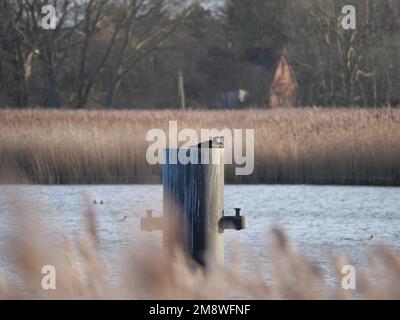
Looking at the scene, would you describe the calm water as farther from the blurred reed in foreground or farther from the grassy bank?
the blurred reed in foreground

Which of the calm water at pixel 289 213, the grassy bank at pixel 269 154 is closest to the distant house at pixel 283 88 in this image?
the grassy bank at pixel 269 154

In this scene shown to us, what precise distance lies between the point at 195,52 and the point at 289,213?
30.2 m

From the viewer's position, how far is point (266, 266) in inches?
277

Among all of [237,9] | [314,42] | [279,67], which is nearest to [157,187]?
[314,42]

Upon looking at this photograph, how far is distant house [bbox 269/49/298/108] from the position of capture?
98.5 feet

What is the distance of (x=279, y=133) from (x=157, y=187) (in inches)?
93.8

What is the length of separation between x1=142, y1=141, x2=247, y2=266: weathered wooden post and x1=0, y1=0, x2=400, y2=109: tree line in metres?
15.1

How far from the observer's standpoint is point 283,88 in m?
33.0

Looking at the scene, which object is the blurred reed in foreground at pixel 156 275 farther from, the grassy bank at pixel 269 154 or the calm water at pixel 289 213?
the grassy bank at pixel 269 154

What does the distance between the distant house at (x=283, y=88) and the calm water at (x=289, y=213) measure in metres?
15.7

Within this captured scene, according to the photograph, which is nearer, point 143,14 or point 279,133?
point 279,133
